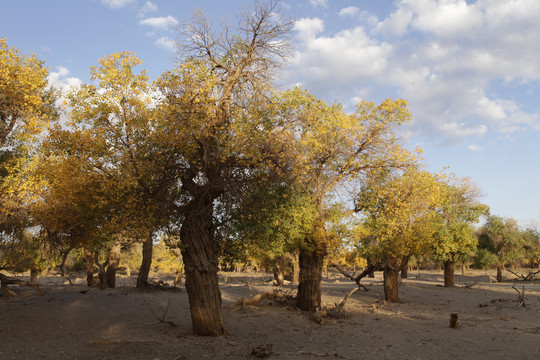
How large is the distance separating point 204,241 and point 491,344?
29.9 feet

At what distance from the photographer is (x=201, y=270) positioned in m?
11.2

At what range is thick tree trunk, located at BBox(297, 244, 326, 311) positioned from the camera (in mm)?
17073

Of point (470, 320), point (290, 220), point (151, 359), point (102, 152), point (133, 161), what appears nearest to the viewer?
point (151, 359)

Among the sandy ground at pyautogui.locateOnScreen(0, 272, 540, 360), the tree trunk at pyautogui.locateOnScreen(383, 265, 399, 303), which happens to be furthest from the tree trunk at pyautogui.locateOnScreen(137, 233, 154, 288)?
the tree trunk at pyautogui.locateOnScreen(383, 265, 399, 303)

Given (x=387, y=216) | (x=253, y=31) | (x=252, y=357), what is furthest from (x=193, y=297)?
(x=387, y=216)

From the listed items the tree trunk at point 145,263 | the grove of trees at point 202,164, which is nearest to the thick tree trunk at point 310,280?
the grove of trees at point 202,164

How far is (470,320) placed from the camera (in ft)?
52.7

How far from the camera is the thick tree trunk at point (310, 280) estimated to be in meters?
17.1

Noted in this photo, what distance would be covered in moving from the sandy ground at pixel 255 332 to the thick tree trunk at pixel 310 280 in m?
0.63

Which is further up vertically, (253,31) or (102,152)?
(253,31)

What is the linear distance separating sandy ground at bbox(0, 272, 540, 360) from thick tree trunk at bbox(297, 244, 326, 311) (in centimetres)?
63

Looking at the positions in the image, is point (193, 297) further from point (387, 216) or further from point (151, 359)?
point (387, 216)

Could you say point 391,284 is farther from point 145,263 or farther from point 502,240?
point 502,240

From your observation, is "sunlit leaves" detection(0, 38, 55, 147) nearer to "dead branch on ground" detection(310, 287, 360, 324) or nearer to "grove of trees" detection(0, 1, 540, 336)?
"grove of trees" detection(0, 1, 540, 336)
